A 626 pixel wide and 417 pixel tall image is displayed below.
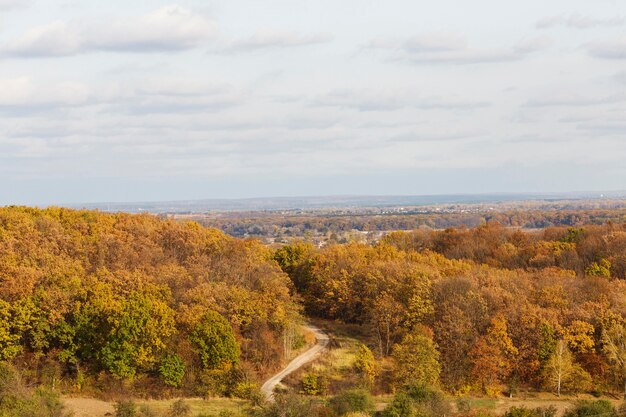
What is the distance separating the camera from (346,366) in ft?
183

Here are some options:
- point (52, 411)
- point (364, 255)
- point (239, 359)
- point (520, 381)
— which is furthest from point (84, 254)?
point (520, 381)

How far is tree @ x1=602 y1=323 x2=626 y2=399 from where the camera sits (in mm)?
53125

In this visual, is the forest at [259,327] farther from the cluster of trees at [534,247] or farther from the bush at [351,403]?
the cluster of trees at [534,247]

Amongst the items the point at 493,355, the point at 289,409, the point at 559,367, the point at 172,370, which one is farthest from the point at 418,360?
the point at 172,370

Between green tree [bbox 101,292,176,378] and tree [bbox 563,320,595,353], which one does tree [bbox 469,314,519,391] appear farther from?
green tree [bbox 101,292,176,378]

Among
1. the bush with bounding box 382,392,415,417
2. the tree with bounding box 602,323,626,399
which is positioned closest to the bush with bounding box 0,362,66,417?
the bush with bounding box 382,392,415,417

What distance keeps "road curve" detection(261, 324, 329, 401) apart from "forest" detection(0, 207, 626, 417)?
0.84m

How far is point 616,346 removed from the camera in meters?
54.4

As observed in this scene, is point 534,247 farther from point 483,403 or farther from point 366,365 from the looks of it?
point 366,365

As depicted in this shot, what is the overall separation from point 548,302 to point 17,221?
4696cm

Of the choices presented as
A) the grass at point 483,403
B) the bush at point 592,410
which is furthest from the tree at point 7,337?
the bush at point 592,410

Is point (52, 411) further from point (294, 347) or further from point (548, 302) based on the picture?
point (548, 302)

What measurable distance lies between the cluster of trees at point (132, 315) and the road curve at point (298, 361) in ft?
3.82

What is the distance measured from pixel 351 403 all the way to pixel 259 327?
1390 centimetres
